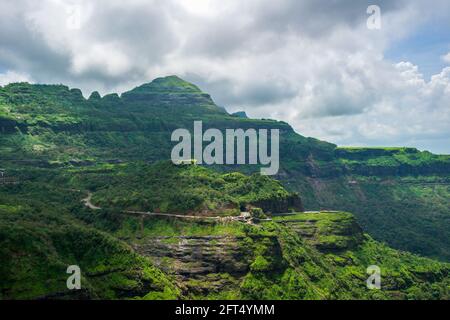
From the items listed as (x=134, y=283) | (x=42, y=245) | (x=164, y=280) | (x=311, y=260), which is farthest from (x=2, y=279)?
(x=311, y=260)

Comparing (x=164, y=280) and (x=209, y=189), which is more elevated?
(x=209, y=189)

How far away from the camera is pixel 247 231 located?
159 metres

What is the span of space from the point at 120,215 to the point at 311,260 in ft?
236

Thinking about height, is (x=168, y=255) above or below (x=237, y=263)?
above

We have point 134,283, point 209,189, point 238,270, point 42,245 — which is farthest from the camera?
point 209,189

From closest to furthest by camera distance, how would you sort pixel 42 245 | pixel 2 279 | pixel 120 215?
pixel 2 279, pixel 42 245, pixel 120 215

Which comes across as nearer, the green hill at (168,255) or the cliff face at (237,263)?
the green hill at (168,255)

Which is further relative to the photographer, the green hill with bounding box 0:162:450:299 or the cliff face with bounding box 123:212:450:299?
the cliff face with bounding box 123:212:450:299

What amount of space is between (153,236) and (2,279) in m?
62.9

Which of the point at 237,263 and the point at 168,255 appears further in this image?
the point at 168,255
